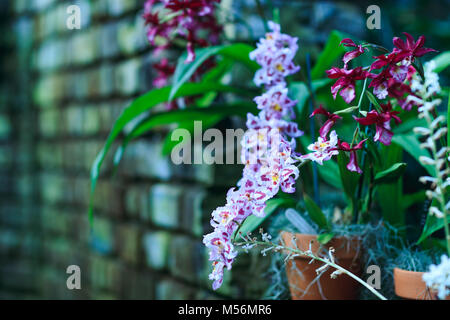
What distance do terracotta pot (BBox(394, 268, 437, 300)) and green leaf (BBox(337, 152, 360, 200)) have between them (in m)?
0.13

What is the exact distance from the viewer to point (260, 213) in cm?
58

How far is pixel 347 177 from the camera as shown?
2.32 feet

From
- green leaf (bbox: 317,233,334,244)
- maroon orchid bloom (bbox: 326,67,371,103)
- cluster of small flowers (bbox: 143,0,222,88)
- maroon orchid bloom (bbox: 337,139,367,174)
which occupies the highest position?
cluster of small flowers (bbox: 143,0,222,88)

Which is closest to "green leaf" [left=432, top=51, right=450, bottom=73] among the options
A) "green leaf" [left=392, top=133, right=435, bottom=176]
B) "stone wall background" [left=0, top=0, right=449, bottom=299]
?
"green leaf" [left=392, top=133, right=435, bottom=176]

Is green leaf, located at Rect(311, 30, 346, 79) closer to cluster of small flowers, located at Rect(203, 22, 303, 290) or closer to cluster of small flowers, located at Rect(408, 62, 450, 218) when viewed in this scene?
cluster of small flowers, located at Rect(203, 22, 303, 290)

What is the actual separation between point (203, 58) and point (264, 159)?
279 millimetres

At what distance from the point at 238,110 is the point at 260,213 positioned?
388mm

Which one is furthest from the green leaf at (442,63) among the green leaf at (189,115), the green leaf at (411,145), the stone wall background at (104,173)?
the stone wall background at (104,173)

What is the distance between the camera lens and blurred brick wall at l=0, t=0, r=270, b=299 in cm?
129

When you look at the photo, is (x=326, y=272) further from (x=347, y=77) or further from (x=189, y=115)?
(x=189, y=115)

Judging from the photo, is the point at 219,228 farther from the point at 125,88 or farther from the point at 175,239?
the point at 125,88

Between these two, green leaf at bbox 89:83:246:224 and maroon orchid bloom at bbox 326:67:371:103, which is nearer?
maroon orchid bloom at bbox 326:67:371:103

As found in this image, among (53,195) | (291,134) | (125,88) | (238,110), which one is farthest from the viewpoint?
(53,195)
